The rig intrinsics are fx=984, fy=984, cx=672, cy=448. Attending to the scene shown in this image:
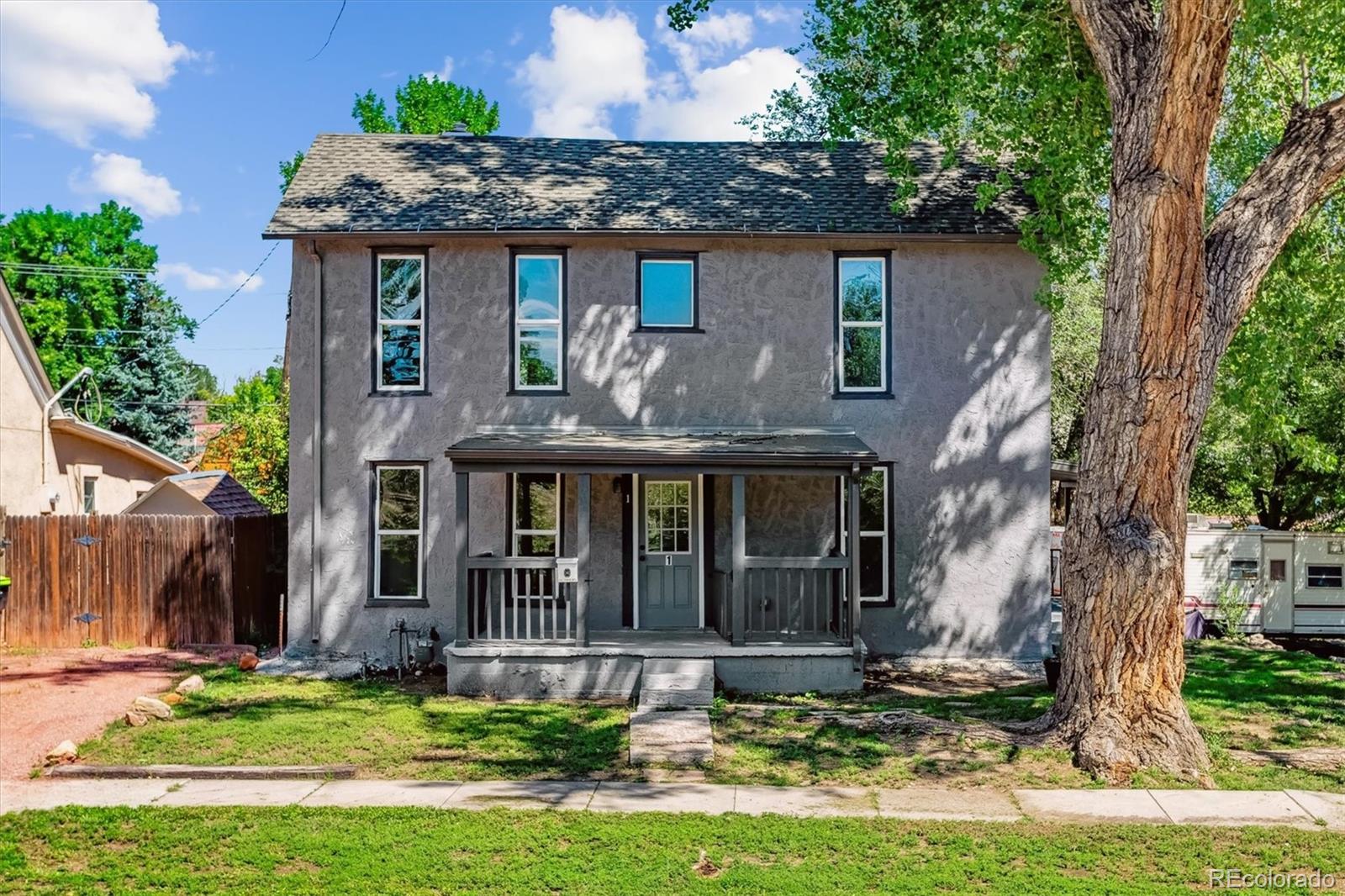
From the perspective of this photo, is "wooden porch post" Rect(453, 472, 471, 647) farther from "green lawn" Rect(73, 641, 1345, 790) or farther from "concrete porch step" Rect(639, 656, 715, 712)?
"concrete porch step" Rect(639, 656, 715, 712)

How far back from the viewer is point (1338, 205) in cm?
1277

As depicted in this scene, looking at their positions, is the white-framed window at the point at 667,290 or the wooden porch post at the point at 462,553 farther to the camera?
the white-framed window at the point at 667,290

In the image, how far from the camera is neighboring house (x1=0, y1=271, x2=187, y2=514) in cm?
1831

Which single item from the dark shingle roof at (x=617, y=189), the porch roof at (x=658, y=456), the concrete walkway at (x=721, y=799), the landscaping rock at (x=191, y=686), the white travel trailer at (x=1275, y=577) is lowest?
the concrete walkway at (x=721, y=799)

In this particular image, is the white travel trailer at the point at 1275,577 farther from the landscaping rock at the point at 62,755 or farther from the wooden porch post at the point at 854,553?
the landscaping rock at the point at 62,755

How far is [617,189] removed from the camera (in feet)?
47.3

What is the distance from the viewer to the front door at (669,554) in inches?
532

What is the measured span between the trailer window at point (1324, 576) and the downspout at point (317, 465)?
671 inches

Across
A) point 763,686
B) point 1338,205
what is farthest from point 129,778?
point 1338,205

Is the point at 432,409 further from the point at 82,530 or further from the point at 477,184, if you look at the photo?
the point at 82,530

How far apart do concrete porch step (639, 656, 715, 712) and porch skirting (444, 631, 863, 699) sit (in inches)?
6.0

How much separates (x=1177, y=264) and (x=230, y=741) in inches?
392

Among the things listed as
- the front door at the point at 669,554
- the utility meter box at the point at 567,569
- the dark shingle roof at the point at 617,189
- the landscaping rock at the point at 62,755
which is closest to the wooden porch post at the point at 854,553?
the front door at the point at 669,554

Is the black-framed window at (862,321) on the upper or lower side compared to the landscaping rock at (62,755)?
upper
